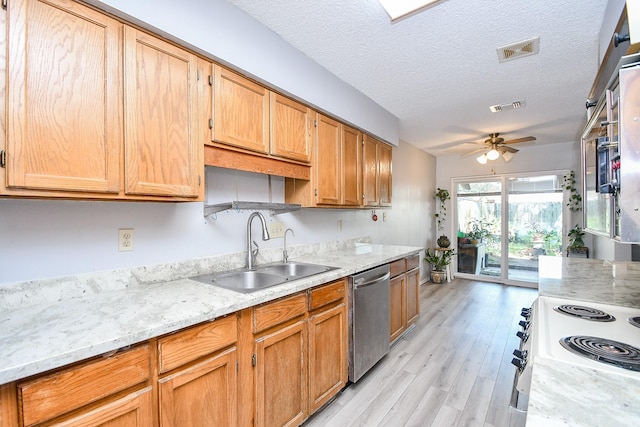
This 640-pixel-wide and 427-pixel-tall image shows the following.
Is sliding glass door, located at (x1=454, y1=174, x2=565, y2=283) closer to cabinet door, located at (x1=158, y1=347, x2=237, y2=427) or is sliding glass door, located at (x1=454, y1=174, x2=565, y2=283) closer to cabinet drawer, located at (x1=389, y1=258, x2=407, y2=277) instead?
cabinet drawer, located at (x1=389, y1=258, x2=407, y2=277)

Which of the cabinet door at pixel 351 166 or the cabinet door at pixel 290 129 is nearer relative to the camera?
the cabinet door at pixel 290 129

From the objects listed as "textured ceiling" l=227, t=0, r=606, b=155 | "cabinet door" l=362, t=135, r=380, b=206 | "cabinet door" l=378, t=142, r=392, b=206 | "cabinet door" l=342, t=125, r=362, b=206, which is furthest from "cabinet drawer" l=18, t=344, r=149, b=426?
"cabinet door" l=378, t=142, r=392, b=206

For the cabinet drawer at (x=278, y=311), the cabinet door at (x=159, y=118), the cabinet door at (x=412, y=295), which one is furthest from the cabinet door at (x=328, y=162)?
the cabinet door at (x=412, y=295)

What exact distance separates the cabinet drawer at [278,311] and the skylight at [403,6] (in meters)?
1.74

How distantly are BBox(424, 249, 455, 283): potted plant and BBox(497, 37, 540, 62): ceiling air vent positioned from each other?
3.78m

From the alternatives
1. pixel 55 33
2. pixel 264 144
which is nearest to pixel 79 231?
pixel 55 33

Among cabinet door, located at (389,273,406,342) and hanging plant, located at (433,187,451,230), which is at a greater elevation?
hanging plant, located at (433,187,451,230)

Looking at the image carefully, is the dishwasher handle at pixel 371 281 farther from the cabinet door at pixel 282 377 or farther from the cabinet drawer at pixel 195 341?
the cabinet drawer at pixel 195 341

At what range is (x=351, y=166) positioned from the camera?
2.87m

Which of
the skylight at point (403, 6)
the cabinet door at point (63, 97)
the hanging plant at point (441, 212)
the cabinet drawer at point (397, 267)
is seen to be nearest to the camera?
the cabinet door at point (63, 97)

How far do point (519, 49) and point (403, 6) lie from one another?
3.55ft

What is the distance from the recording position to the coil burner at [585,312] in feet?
4.04

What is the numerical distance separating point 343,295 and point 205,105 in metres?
1.52

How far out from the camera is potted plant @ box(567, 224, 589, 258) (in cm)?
442
